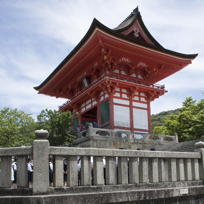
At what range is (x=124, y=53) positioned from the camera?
2267 centimetres

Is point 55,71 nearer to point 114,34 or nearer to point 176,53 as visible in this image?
point 114,34

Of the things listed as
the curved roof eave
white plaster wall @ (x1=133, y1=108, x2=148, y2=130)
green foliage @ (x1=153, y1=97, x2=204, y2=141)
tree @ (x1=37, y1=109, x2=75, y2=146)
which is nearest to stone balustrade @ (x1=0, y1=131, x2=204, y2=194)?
tree @ (x1=37, y1=109, x2=75, y2=146)

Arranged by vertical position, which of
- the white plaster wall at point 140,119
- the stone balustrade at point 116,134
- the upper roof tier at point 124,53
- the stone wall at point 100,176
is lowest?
the stone wall at point 100,176

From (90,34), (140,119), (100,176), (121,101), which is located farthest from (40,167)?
(140,119)

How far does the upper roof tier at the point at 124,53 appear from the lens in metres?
20.8

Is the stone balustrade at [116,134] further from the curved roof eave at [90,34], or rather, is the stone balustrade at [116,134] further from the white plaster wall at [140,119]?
the curved roof eave at [90,34]

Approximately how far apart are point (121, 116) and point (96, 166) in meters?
15.8

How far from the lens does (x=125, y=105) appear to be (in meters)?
22.8

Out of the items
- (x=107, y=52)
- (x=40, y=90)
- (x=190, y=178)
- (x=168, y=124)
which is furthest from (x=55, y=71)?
(x=190, y=178)

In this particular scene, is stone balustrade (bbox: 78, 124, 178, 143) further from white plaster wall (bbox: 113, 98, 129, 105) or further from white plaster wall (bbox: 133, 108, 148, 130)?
white plaster wall (bbox: 113, 98, 129, 105)

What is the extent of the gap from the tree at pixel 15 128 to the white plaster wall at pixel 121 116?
9296 mm

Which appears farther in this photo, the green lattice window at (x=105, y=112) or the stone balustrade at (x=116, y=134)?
the green lattice window at (x=105, y=112)

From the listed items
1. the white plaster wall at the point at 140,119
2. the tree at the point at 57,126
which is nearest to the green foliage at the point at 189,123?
the white plaster wall at the point at 140,119

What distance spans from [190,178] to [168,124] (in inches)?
912
